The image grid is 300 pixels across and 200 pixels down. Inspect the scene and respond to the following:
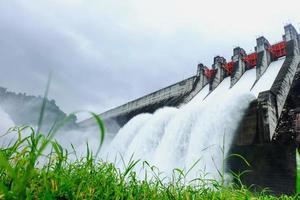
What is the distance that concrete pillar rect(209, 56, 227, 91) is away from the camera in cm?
1742

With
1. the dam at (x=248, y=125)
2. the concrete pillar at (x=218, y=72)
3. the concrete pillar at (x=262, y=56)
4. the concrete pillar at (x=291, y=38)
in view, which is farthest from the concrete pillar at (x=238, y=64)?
the concrete pillar at (x=291, y=38)

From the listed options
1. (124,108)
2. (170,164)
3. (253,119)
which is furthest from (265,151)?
(124,108)

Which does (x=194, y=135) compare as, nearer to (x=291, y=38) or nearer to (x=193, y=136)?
(x=193, y=136)

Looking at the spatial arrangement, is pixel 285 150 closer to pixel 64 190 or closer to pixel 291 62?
pixel 291 62

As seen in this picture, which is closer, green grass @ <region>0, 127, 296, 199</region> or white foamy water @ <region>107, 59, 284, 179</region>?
green grass @ <region>0, 127, 296, 199</region>

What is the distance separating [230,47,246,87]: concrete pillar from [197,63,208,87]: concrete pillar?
2168mm

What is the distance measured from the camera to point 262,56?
51.1 ft

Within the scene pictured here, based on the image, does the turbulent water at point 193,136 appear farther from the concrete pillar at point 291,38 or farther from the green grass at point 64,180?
the green grass at point 64,180

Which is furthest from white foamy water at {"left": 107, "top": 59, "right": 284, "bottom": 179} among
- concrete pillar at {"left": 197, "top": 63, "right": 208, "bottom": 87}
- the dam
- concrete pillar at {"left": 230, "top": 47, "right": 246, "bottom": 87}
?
concrete pillar at {"left": 197, "top": 63, "right": 208, "bottom": 87}

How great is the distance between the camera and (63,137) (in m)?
24.3

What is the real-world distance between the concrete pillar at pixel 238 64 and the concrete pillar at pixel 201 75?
2.17 metres

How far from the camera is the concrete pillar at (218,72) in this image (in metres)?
17.4

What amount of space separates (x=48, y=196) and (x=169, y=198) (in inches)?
31.9

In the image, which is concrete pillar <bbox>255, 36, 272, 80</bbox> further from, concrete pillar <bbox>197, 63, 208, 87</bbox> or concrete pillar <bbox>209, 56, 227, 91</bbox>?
concrete pillar <bbox>197, 63, 208, 87</bbox>
